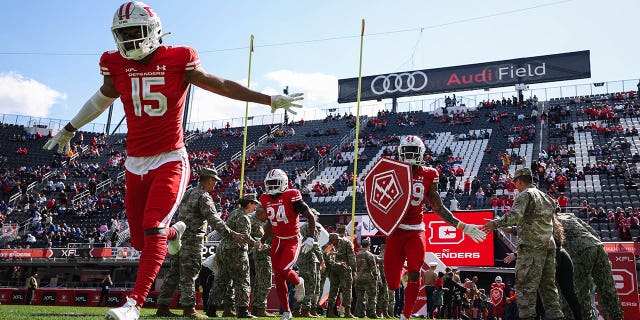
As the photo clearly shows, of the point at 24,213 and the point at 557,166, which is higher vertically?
the point at 557,166

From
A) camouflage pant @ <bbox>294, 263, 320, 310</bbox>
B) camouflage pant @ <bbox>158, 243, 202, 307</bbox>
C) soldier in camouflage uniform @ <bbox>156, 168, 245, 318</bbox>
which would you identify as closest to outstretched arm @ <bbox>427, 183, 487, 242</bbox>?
soldier in camouflage uniform @ <bbox>156, 168, 245, 318</bbox>

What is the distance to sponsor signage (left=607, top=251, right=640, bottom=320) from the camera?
46.7ft

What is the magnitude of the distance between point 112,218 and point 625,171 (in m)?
29.2

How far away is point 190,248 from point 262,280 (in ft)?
7.53

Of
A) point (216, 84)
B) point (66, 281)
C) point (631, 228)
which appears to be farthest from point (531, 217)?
point (66, 281)

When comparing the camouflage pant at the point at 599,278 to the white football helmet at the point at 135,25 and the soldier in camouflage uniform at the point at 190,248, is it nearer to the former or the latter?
the soldier in camouflage uniform at the point at 190,248

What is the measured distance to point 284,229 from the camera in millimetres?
9031

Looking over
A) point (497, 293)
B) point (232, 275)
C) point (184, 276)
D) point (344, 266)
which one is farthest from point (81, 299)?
point (184, 276)

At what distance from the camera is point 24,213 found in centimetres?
3869

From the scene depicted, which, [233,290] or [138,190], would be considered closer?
[138,190]

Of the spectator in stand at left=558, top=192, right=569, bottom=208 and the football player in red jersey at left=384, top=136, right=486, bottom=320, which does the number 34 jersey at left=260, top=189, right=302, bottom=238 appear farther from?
the spectator in stand at left=558, top=192, right=569, bottom=208

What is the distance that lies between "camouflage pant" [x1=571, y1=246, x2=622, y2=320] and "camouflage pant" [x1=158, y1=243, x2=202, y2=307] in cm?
626

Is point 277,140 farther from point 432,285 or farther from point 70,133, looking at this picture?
point 70,133

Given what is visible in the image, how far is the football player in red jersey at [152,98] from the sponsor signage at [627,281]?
41.1ft
